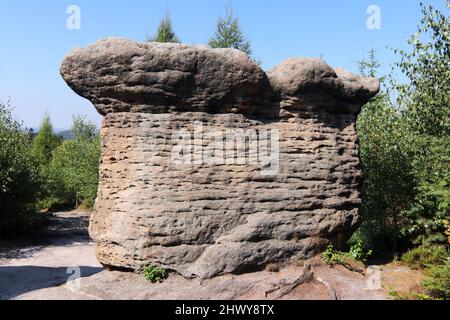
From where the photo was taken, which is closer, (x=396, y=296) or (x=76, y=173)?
(x=396, y=296)

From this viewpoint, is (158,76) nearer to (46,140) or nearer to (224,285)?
(224,285)

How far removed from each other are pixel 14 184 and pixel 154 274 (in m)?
11.1

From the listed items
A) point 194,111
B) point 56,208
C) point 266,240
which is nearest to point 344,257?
point 266,240

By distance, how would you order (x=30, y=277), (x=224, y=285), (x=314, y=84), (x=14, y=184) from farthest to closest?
1. (x=14, y=184)
2. (x=30, y=277)
3. (x=314, y=84)
4. (x=224, y=285)

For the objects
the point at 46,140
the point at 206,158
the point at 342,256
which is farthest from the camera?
the point at 46,140

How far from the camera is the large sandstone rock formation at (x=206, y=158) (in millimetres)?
9164

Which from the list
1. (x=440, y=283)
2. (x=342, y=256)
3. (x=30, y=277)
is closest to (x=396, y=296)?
(x=440, y=283)

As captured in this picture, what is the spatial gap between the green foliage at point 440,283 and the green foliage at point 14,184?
14688 millimetres

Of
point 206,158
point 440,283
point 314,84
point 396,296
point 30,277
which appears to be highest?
point 314,84

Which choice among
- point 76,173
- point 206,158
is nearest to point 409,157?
point 206,158

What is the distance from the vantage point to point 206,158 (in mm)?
9602

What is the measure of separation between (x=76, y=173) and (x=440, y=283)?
23.5 m

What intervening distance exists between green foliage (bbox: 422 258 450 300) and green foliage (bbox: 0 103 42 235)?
14.7 metres

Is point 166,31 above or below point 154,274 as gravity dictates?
above
